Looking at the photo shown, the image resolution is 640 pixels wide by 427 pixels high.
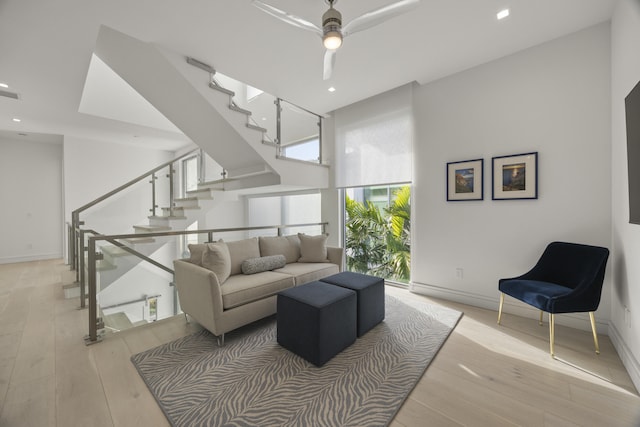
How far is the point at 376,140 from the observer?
4000 mm

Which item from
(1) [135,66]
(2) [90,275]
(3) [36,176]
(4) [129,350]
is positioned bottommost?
(4) [129,350]

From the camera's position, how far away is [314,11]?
7.23 ft

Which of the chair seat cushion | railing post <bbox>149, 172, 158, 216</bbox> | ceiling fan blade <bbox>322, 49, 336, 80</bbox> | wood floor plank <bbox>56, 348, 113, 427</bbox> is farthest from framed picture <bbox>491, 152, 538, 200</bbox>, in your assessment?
railing post <bbox>149, 172, 158, 216</bbox>

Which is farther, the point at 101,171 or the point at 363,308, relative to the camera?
the point at 101,171

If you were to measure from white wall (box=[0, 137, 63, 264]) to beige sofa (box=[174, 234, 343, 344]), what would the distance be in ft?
19.1

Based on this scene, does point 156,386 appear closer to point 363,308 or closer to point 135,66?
point 363,308

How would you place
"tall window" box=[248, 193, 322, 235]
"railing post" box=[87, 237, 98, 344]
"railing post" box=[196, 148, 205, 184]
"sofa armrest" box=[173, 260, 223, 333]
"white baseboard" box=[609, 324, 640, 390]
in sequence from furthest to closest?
"tall window" box=[248, 193, 322, 235] < "railing post" box=[196, 148, 205, 184] < "railing post" box=[87, 237, 98, 344] < "sofa armrest" box=[173, 260, 223, 333] < "white baseboard" box=[609, 324, 640, 390]

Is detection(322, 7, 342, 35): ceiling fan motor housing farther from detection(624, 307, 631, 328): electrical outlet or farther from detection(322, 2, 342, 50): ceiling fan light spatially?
detection(624, 307, 631, 328): electrical outlet

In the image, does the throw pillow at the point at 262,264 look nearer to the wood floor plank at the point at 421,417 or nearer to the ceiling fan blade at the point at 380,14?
the wood floor plank at the point at 421,417

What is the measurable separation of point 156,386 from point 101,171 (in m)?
6.16

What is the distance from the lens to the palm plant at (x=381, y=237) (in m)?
4.00

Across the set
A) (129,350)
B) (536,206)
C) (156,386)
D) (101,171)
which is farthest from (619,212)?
(101,171)

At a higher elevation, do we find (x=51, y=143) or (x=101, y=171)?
(x=51, y=143)

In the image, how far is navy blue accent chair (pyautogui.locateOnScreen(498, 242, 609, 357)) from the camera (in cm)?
206
